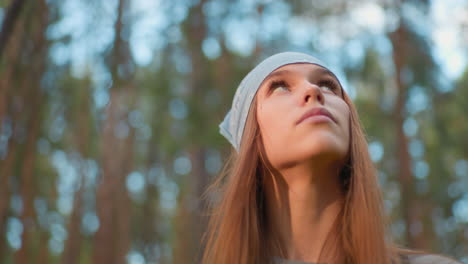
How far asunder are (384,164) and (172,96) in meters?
4.55

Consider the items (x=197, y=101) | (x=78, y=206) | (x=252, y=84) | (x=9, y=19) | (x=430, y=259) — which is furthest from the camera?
(x=78, y=206)

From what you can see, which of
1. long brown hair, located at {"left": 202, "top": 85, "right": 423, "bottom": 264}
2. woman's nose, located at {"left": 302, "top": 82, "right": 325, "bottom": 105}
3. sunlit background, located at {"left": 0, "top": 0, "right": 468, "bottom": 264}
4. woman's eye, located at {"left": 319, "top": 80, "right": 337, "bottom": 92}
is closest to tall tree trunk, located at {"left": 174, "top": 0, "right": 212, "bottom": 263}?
sunlit background, located at {"left": 0, "top": 0, "right": 468, "bottom": 264}

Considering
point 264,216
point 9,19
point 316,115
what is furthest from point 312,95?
point 9,19

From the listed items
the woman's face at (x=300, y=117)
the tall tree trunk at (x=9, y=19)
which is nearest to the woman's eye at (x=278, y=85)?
the woman's face at (x=300, y=117)

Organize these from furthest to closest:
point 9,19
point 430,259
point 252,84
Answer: point 9,19 < point 252,84 < point 430,259

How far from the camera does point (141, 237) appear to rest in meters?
9.90

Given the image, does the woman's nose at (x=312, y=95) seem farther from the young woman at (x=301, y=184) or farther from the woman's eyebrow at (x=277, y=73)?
the woman's eyebrow at (x=277, y=73)

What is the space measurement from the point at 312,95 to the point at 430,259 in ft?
2.05

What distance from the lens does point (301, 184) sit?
1.58 m

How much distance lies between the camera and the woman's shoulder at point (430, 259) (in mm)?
1379

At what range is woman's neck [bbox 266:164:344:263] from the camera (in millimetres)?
1552

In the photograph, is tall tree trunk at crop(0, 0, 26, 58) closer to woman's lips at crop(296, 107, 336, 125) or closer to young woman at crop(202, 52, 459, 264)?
young woman at crop(202, 52, 459, 264)

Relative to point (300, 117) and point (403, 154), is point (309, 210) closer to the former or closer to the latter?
point (300, 117)

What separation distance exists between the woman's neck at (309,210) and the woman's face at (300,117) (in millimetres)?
58
